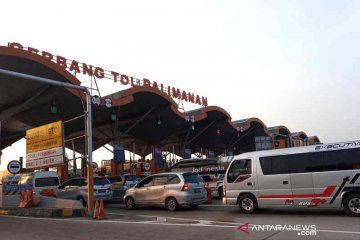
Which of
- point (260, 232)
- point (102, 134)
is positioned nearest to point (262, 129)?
point (102, 134)

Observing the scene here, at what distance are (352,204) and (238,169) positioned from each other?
417 centimetres

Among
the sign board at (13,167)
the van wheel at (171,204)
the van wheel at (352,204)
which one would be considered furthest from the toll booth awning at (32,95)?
the van wheel at (352,204)

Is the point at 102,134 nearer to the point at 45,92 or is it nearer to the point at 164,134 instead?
the point at 164,134

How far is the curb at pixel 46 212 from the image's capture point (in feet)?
54.3

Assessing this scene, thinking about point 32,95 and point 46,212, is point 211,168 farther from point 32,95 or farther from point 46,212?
point 46,212

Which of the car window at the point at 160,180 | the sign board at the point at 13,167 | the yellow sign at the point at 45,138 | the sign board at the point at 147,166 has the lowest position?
the car window at the point at 160,180

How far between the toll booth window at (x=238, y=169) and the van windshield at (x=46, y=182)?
1272 cm

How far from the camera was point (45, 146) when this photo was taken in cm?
1969

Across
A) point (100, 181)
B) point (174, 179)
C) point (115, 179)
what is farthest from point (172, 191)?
point (115, 179)

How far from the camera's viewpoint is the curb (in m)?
16.6

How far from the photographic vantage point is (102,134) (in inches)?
1818

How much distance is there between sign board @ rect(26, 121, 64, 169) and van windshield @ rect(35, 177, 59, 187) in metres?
3.08

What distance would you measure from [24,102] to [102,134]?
15.7m

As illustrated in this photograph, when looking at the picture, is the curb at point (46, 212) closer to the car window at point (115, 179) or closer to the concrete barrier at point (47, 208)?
the concrete barrier at point (47, 208)
